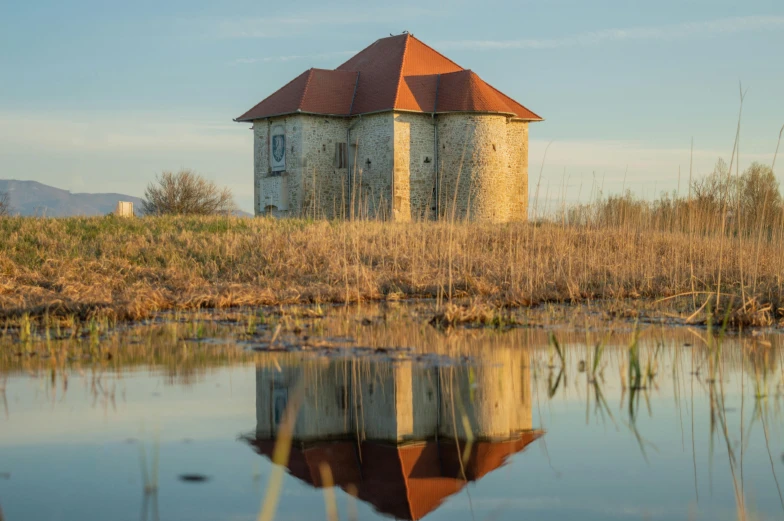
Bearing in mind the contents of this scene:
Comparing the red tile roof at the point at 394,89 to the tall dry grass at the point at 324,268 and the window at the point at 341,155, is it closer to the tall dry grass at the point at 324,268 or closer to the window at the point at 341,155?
the window at the point at 341,155

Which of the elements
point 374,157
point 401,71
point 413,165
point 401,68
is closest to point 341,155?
point 374,157

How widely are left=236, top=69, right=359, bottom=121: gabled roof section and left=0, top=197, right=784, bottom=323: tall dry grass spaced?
1861 cm

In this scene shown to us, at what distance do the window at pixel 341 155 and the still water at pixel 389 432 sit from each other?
31537 millimetres

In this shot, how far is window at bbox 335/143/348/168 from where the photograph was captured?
1548 inches

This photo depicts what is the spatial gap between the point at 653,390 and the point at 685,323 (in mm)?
4456

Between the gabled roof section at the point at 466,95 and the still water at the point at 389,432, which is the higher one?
the gabled roof section at the point at 466,95

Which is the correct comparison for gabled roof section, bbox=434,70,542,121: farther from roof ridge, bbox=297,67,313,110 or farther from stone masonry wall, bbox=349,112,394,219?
roof ridge, bbox=297,67,313,110

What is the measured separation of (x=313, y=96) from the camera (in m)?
38.9

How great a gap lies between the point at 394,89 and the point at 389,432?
1336 inches

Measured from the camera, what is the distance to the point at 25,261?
1542 centimetres

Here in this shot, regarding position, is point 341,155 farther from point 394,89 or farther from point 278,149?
point 394,89

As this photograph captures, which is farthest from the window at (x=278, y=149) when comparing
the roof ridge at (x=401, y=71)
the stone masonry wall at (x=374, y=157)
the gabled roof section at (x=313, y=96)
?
the roof ridge at (x=401, y=71)

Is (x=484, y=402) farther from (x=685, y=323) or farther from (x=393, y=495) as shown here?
(x=685, y=323)

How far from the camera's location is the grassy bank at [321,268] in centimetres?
1206
